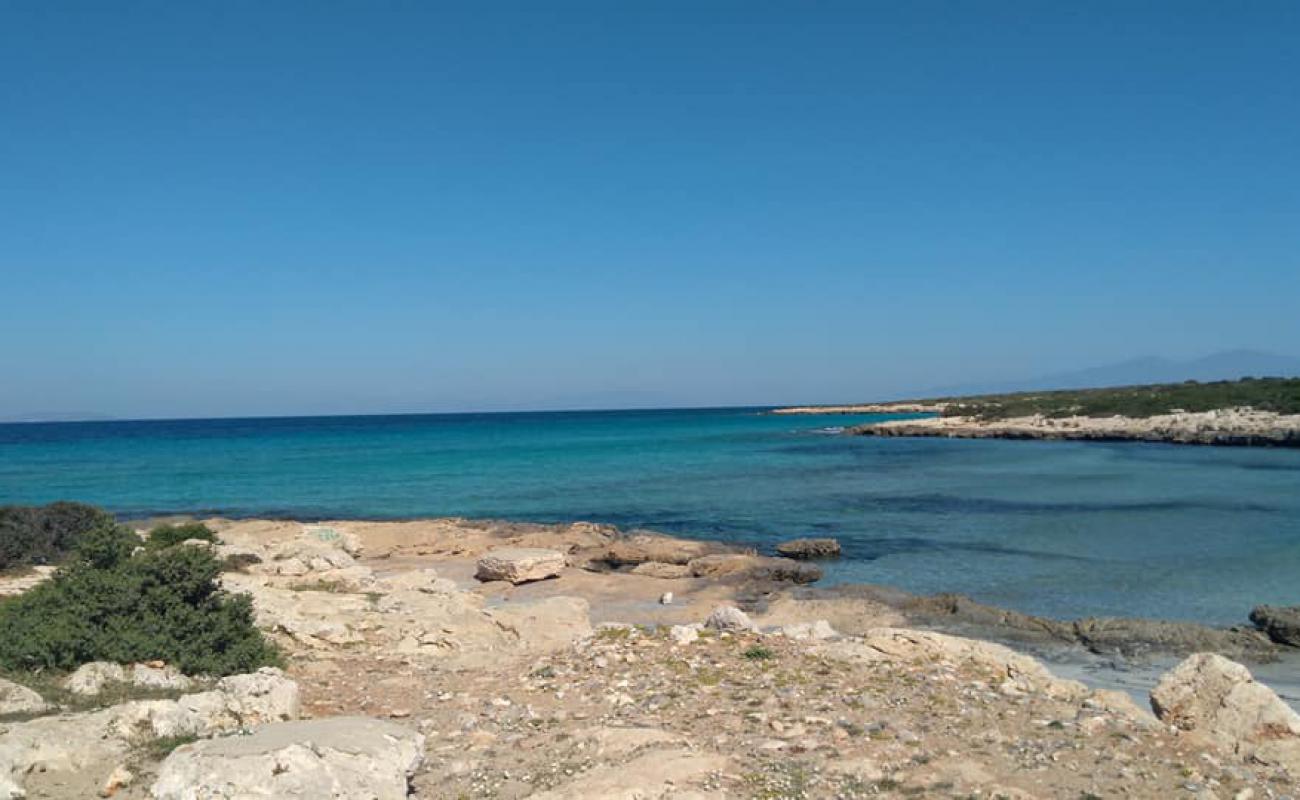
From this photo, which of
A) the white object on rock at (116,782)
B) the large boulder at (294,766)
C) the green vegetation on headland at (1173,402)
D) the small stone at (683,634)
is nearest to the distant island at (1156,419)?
the green vegetation on headland at (1173,402)

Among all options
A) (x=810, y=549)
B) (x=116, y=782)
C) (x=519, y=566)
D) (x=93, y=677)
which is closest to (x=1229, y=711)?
(x=116, y=782)

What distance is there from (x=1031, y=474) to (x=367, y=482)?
36213mm

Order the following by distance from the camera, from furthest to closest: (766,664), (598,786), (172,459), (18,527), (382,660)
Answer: (172,459) < (18,527) < (382,660) < (766,664) < (598,786)

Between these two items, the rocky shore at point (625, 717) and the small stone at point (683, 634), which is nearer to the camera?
the rocky shore at point (625, 717)

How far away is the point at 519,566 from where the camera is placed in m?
19.5

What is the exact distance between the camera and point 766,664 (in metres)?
10.2

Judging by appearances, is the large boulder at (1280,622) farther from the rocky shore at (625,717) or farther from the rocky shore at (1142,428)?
the rocky shore at (1142,428)

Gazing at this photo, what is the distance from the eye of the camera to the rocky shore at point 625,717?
6348mm

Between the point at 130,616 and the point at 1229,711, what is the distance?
12117 mm

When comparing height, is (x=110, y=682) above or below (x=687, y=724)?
above

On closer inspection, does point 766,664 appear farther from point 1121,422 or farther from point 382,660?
point 1121,422

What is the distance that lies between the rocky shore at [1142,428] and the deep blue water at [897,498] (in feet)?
11.8

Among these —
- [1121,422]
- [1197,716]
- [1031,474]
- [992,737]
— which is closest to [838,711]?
[992,737]

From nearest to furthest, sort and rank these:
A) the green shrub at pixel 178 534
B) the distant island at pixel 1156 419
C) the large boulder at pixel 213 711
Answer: the large boulder at pixel 213 711 → the green shrub at pixel 178 534 → the distant island at pixel 1156 419
